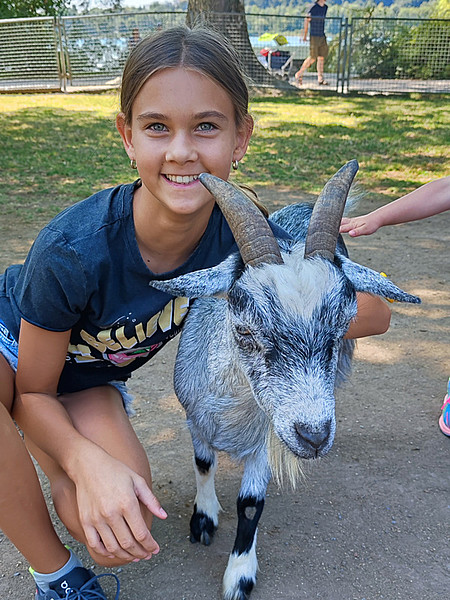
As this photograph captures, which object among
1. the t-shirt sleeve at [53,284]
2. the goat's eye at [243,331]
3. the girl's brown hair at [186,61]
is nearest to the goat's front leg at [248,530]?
the goat's eye at [243,331]

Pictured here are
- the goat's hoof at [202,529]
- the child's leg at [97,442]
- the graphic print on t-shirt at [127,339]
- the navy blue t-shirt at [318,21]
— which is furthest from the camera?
the navy blue t-shirt at [318,21]

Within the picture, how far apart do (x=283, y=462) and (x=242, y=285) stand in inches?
27.2

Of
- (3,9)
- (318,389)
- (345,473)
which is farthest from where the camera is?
(3,9)

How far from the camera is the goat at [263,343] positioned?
1760 mm

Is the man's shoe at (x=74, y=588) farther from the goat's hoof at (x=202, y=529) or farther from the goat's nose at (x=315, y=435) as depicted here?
the goat's nose at (x=315, y=435)

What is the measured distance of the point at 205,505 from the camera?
255 cm

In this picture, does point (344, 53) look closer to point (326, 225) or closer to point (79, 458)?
point (326, 225)

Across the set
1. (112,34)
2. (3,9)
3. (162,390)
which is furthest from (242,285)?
(3,9)

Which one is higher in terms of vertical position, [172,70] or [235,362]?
[172,70]

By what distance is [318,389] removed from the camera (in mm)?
1731

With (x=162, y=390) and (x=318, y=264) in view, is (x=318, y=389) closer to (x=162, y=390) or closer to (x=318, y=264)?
(x=318, y=264)

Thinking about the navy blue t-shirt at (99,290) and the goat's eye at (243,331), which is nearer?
the goat's eye at (243,331)

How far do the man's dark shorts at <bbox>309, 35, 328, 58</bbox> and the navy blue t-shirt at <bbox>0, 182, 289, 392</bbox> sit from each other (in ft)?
47.8

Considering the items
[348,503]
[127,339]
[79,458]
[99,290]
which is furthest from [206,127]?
[348,503]
